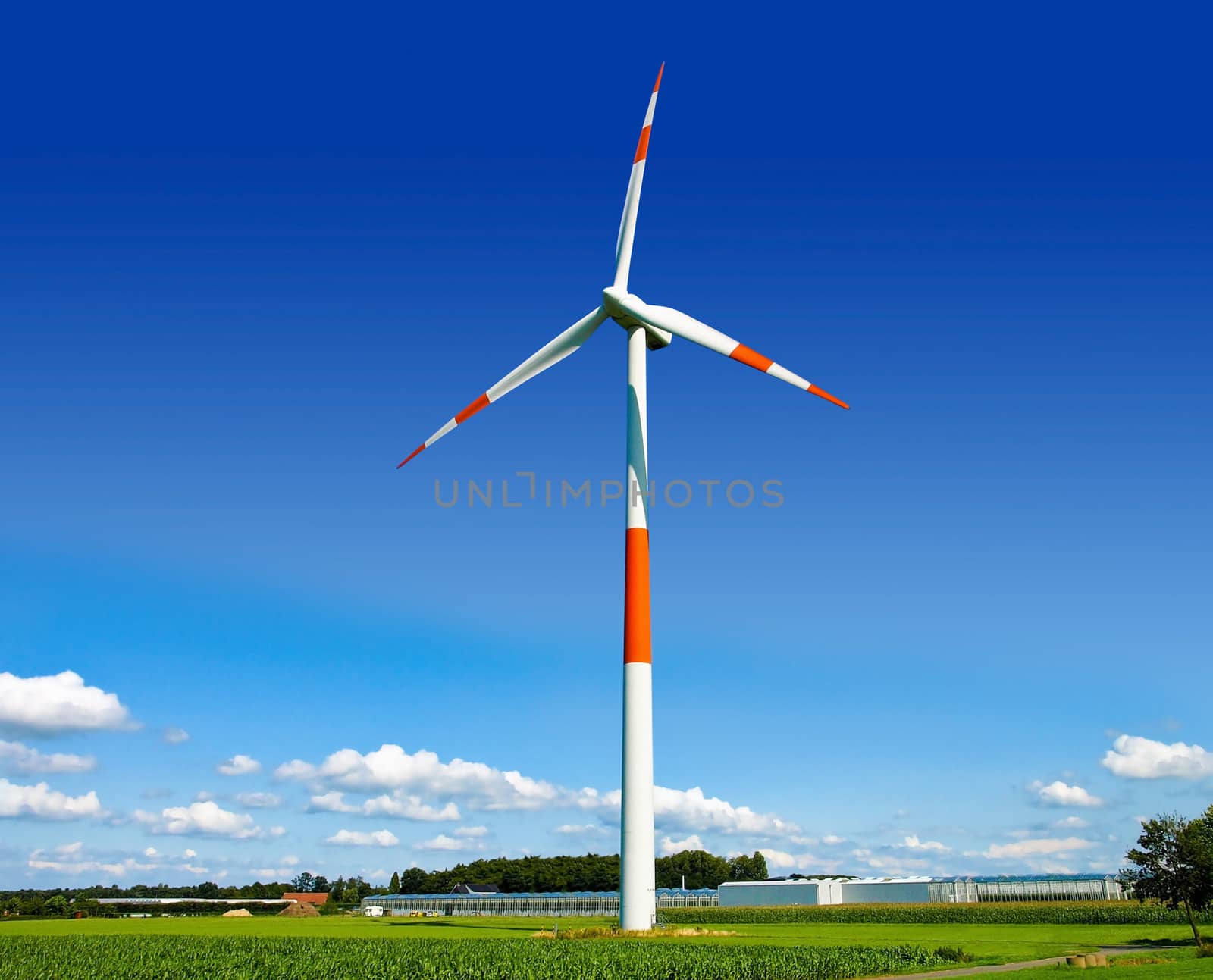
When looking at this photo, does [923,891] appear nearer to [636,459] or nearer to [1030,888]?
[1030,888]

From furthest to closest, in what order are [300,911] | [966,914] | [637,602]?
[300,911]
[966,914]
[637,602]

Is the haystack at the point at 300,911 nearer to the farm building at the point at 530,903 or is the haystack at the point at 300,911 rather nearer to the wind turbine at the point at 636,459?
the farm building at the point at 530,903

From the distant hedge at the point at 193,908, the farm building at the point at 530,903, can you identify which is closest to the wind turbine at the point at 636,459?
the farm building at the point at 530,903

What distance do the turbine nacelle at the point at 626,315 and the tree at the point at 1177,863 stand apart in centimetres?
4676

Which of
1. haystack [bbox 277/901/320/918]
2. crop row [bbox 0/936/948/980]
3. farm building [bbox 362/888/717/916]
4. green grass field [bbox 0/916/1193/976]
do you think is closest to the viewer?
crop row [bbox 0/936/948/980]

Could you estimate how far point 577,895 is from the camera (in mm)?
155750

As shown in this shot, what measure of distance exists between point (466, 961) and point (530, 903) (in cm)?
12540

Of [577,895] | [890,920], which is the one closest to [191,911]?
[577,895]

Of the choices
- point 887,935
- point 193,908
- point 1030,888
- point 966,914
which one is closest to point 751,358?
point 887,935

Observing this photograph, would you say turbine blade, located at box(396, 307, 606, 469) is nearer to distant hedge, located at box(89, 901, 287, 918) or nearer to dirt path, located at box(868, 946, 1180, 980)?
dirt path, located at box(868, 946, 1180, 980)

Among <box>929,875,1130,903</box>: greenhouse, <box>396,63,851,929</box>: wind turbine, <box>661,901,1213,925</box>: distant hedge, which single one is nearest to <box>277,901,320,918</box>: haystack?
<box>661,901,1213,925</box>: distant hedge

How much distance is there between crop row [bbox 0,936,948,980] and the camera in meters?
40.5

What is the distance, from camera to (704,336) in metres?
60.0

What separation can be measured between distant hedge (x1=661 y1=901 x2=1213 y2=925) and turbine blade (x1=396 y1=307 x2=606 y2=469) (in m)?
69.7
